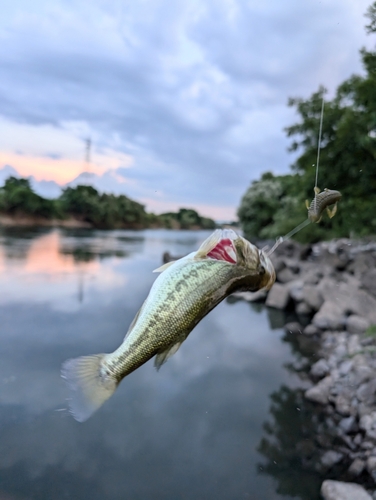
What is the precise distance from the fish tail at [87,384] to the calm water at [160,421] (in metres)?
4.97

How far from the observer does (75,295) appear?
735 inches

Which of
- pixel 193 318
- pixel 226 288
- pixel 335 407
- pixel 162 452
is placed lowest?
pixel 162 452

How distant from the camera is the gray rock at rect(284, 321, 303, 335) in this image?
43.9 feet

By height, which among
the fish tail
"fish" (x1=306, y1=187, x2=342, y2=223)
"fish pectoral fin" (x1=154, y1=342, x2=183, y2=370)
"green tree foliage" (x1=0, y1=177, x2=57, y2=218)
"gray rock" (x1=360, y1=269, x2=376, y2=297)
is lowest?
"gray rock" (x1=360, y1=269, x2=376, y2=297)

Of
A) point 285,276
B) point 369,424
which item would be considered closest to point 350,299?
point 285,276

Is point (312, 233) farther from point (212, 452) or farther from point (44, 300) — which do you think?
point (212, 452)

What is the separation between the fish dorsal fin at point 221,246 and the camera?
221cm

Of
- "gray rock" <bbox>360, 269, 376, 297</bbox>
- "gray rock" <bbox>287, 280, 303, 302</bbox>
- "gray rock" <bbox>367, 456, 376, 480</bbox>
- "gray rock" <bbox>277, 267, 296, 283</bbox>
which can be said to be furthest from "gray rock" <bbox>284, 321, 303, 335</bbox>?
"gray rock" <bbox>367, 456, 376, 480</bbox>

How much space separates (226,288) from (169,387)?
7.85m

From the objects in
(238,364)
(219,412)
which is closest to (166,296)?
(219,412)

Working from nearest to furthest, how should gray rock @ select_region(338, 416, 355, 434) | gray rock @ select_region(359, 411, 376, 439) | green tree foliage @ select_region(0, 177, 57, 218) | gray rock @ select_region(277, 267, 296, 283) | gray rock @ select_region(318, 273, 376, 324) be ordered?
gray rock @ select_region(359, 411, 376, 439) → gray rock @ select_region(338, 416, 355, 434) → gray rock @ select_region(318, 273, 376, 324) → gray rock @ select_region(277, 267, 296, 283) → green tree foliage @ select_region(0, 177, 57, 218)

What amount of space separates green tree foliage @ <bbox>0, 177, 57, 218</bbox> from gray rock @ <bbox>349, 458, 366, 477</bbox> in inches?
2257

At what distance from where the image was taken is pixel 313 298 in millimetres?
15023

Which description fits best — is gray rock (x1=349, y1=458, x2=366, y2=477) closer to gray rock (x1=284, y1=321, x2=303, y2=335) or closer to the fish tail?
the fish tail
